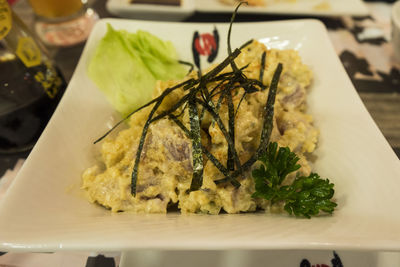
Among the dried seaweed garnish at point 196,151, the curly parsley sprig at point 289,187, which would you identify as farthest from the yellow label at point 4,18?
the curly parsley sprig at point 289,187

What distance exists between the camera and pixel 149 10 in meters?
2.98

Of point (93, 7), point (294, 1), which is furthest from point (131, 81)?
point (294, 1)

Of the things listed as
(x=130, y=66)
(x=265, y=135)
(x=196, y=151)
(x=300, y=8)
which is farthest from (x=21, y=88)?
(x=300, y=8)

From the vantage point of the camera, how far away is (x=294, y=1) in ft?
11.1

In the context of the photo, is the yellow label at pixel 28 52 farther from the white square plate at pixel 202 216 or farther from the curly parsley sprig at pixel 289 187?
the curly parsley sprig at pixel 289 187

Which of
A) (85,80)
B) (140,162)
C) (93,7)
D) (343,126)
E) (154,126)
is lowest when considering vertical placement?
(343,126)

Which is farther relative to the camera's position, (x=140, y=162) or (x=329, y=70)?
(x=329, y=70)

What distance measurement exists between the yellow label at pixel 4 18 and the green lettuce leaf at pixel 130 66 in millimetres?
542

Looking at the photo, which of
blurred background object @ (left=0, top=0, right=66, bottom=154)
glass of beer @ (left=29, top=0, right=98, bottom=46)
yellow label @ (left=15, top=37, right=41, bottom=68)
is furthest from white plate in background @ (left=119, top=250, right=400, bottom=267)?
glass of beer @ (left=29, top=0, right=98, bottom=46)

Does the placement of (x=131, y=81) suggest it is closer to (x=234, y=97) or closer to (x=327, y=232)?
(x=234, y=97)

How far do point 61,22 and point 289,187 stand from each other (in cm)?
304

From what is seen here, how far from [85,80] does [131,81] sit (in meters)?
0.33

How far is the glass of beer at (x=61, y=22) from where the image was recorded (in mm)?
3029

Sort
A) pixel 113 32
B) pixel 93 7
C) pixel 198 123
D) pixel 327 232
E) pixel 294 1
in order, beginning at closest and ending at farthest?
pixel 327 232
pixel 198 123
pixel 113 32
pixel 294 1
pixel 93 7
